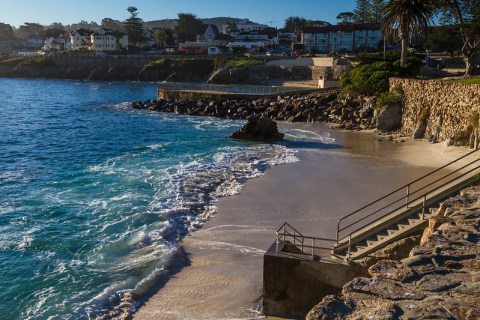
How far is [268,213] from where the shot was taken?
876 inches

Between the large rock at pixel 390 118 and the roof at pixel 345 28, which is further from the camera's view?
the roof at pixel 345 28

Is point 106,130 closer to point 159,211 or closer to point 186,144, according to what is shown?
point 186,144

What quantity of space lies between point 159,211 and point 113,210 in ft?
7.48

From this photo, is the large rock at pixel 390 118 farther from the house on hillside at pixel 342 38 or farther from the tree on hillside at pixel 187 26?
the tree on hillside at pixel 187 26

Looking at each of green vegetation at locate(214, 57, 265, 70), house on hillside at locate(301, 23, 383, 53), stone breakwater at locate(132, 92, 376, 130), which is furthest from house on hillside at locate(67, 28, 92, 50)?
stone breakwater at locate(132, 92, 376, 130)

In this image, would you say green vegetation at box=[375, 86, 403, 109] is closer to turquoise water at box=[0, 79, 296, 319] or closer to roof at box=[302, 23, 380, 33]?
turquoise water at box=[0, 79, 296, 319]

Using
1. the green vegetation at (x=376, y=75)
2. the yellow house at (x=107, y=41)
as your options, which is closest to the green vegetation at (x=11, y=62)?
the yellow house at (x=107, y=41)

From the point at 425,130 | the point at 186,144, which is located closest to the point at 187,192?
the point at 186,144

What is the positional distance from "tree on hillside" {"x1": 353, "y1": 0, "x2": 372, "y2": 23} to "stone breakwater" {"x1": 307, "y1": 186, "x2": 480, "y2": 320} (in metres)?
147

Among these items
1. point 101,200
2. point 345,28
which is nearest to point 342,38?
point 345,28

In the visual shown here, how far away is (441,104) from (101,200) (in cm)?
2508

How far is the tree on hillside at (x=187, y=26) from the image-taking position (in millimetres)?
173125

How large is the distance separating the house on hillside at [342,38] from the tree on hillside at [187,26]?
6204cm

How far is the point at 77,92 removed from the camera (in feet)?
311
